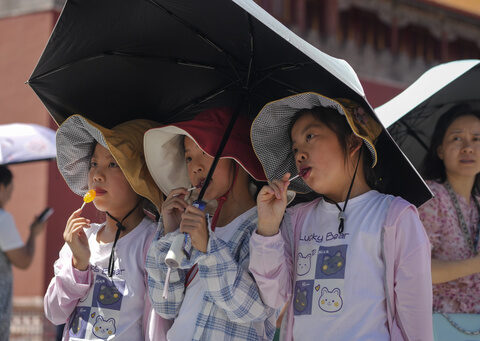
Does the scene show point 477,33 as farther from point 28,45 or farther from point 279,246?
point 279,246

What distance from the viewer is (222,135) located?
8.45ft

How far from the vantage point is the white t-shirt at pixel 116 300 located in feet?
8.58

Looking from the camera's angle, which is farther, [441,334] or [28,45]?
[28,45]

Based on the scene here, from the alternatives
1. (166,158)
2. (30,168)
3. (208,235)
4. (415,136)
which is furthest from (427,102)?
(30,168)

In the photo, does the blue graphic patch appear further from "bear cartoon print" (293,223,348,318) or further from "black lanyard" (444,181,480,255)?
"black lanyard" (444,181,480,255)

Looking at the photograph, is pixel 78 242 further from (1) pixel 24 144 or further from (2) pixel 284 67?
(1) pixel 24 144

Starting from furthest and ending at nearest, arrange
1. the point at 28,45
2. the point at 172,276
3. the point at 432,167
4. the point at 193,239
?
the point at 28,45 → the point at 432,167 → the point at 172,276 → the point at 193,239

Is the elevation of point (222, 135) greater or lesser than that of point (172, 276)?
greater

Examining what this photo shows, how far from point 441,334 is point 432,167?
77cm

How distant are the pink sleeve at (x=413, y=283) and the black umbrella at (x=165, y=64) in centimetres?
25

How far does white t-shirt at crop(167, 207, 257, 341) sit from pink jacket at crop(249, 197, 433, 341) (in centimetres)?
23

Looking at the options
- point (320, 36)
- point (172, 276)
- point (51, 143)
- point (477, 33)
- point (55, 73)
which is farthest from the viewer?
point (477, 33)

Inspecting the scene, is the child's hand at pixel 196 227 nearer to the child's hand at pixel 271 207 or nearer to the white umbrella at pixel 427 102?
the child's hand at pixel 271 207

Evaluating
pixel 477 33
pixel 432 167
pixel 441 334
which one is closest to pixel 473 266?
pixel 441 334
